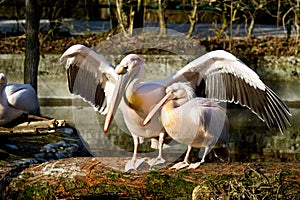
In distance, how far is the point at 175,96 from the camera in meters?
3.75

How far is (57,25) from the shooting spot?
10.4 m

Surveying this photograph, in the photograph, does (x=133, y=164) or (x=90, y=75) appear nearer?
(x=133, y=164)

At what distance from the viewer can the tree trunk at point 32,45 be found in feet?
22.9

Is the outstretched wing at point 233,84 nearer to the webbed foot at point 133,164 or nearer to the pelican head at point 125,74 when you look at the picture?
the pelican head at point 125,74

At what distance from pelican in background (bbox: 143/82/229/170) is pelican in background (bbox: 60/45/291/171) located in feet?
0.31

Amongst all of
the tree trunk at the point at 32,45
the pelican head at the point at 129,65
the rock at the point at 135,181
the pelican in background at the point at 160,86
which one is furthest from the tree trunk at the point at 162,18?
the rock at the point at 135,181

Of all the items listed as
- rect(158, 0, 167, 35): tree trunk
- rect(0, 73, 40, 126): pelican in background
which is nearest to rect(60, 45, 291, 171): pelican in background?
rect(0, 73, 40, 126): pelican in background

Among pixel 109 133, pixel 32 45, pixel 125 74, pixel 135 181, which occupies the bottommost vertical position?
pixel 109 133

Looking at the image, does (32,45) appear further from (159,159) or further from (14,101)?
(159,159)

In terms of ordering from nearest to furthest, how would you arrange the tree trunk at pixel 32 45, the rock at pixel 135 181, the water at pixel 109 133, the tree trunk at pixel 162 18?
the rock at pixel 135 181 → the water at pixel 109 133 → the tree trunk at pixel 32 45 → the tree trunk at pixel 162 18

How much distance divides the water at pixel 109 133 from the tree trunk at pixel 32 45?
2.31 feet

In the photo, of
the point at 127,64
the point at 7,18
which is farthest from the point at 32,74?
the point at 7,18

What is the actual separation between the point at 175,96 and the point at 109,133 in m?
3.45

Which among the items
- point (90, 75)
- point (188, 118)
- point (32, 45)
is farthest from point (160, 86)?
point (32, 45)
